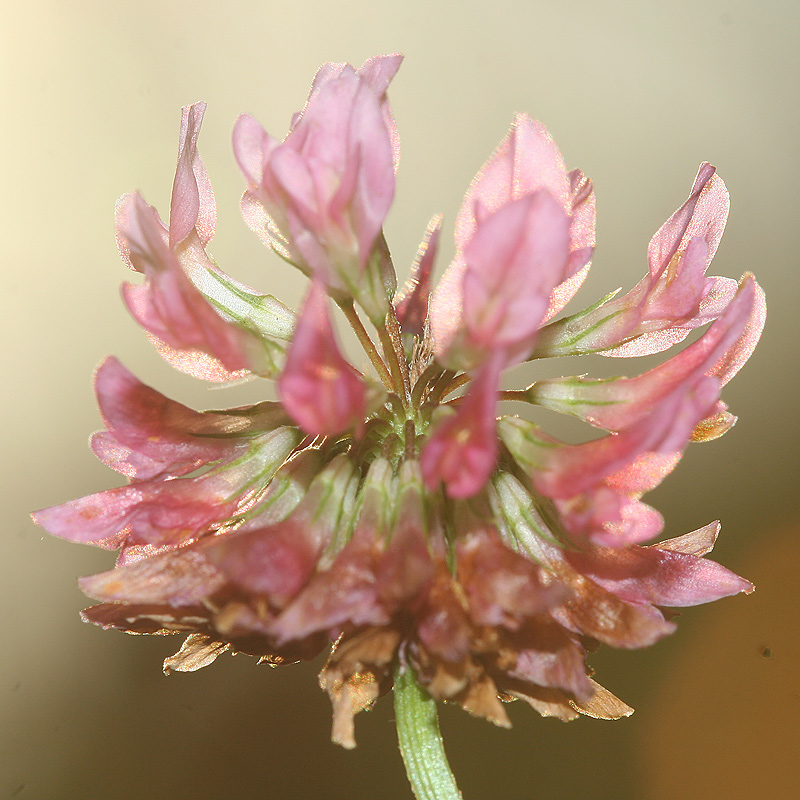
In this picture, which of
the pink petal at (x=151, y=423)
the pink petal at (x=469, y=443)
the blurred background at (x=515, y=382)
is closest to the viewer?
the pink petal at (x=469, y=443)

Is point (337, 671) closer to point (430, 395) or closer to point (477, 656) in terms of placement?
point (477, 656)

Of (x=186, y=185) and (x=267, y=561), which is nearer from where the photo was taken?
(x=267, y=561)

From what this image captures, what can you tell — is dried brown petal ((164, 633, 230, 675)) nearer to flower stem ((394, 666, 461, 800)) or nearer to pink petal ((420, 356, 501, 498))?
flower stem ((394, 666, 461, 800))

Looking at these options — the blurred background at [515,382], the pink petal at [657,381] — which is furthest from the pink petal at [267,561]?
the blurred background at [515,382]

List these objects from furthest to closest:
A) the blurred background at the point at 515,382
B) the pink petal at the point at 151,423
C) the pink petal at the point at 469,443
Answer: the blurred background at the point at 515,382, the pink petal at the point at 151,423, the pink petal at the point at 469,443

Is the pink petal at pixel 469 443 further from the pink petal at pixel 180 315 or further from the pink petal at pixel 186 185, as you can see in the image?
the pink petal at pixel 186 185

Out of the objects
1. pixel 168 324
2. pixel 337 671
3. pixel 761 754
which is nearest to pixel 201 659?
pixel 337 671

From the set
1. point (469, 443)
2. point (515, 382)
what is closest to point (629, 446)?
point (469, 443)

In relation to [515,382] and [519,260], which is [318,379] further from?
[515,382]
